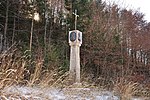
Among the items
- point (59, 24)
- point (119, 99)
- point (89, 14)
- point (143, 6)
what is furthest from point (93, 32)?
point (119, 99)

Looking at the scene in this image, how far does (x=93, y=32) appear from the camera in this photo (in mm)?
14266

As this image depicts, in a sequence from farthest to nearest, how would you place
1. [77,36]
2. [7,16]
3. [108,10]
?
[108,10]
[7,16]
[77,36]

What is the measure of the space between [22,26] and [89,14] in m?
3.55

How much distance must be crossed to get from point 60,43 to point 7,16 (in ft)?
9.80

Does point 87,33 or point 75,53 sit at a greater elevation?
point 87,33

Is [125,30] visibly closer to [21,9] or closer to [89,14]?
[89,14]

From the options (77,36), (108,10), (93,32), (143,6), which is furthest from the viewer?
(143,6)

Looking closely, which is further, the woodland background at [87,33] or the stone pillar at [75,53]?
the woodland background at [87,33]

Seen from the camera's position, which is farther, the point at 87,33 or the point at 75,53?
the point at 87,33

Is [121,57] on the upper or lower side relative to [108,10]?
lower

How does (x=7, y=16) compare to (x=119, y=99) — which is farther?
(x=7, y=16)

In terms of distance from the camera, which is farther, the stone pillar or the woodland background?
the woodland background

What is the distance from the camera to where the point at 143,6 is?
18.7 meters

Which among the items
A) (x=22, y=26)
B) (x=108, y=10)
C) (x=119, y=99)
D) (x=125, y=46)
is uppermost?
(x=108, y=10)
